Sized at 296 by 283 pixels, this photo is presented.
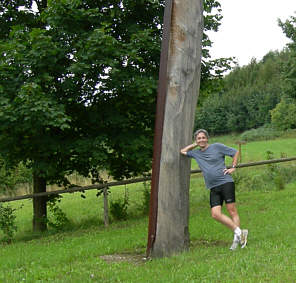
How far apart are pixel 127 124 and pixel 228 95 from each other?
82328mm

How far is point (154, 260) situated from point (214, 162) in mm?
1681

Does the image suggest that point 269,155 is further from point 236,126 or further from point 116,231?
point 236,126

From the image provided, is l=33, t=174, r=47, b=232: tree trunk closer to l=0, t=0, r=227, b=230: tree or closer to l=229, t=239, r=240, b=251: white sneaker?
l=0, t=0, r=227, b=230: tree

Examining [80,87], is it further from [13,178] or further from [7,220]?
[13,178]

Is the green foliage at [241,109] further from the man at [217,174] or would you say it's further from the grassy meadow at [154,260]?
the man at [217,174]

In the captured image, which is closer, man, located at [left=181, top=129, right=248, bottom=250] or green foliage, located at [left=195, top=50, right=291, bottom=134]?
man, located at [left=181, top=129, right=248, bottom=250]

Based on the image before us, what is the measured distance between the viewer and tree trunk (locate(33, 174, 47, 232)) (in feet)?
37.5

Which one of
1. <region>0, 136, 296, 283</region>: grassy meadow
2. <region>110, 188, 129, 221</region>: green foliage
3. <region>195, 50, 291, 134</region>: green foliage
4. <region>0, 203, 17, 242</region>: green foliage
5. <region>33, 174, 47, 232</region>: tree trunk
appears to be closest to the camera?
<region>0, 136, 296, 283</region>: grassy meadow

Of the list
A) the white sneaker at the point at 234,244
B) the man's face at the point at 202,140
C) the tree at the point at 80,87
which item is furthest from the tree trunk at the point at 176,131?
the tree at the point at 80,87

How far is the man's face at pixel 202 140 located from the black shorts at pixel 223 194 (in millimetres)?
668

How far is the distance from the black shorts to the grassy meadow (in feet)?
2.33

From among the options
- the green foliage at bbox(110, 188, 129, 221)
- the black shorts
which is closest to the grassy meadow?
the green foliage at bbox(110, 188, 129, 221)

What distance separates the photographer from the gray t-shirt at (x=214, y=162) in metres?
6.55

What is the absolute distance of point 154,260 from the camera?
20.6 ft
